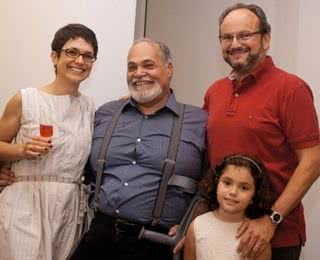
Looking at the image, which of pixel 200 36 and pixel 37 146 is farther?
pixel 200 36

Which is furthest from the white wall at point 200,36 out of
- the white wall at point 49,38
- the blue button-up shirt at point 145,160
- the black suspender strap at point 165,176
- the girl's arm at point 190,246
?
the girl's arm at point 190,246

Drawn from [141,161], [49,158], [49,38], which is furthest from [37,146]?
[49,38]

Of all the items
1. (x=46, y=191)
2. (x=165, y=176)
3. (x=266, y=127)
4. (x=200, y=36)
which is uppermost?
(x=200, y=36)

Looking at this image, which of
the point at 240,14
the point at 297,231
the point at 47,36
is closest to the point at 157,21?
the point at 47,36

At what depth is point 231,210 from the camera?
5.59 ft

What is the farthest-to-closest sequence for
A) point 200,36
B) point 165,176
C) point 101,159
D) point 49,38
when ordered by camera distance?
point 200,36
point 49,38
point 101,159
point 165,176

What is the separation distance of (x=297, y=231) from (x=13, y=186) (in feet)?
3.93

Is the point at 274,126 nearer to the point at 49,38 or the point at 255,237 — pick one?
the point at 255,237

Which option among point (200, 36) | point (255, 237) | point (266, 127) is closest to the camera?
point (255, 237)

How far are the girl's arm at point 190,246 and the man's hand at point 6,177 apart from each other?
0.79m

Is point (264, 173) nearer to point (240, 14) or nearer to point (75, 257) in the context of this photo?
point (240, 14)

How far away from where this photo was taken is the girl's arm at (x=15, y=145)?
1.73 metres

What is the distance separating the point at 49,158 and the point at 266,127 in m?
0.91

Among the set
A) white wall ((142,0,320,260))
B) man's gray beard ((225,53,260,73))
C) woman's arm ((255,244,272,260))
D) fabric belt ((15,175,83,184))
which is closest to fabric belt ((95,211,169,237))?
fabric belt ((15,175,83,184))
